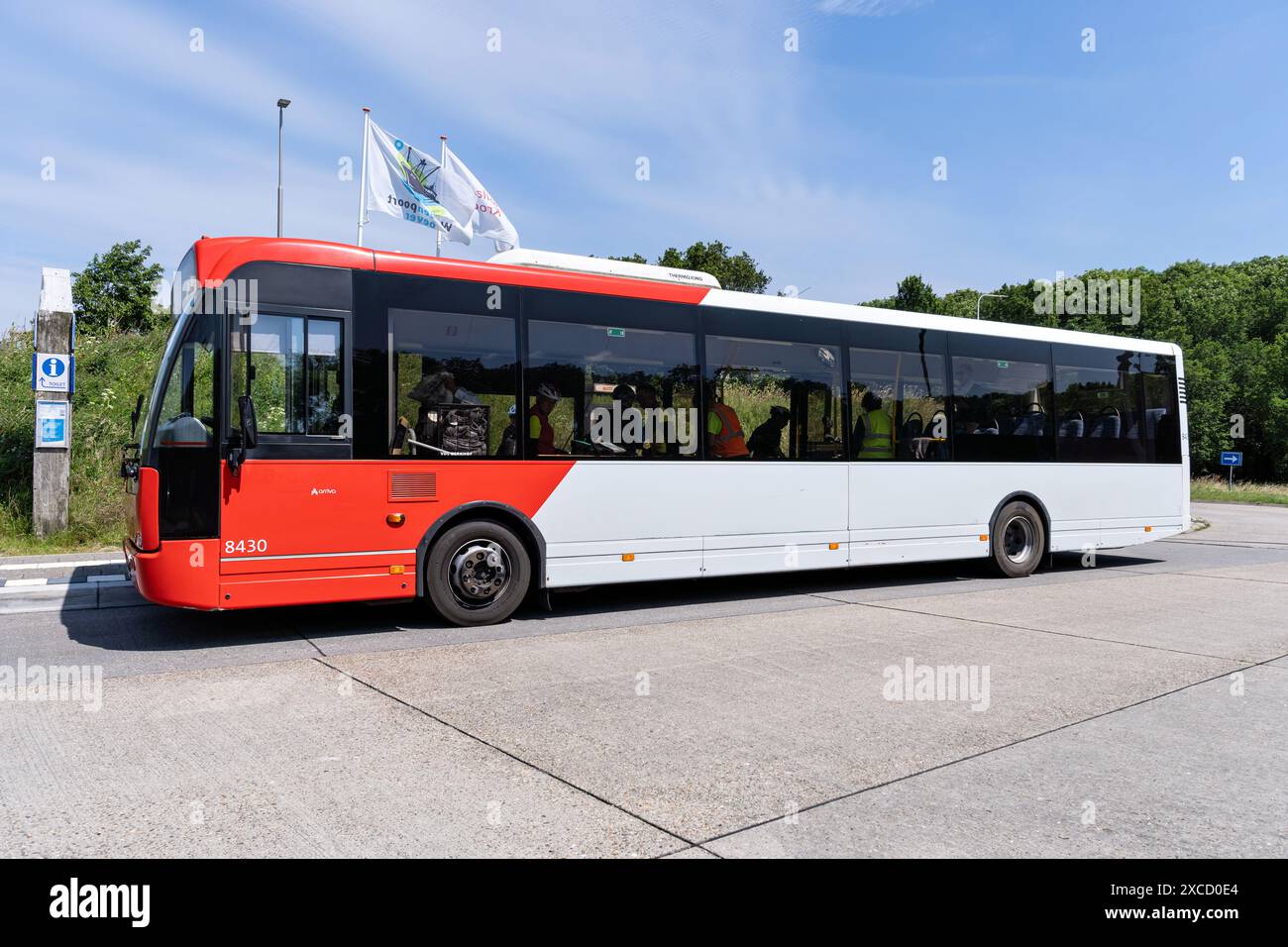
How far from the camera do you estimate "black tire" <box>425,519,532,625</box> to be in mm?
8203

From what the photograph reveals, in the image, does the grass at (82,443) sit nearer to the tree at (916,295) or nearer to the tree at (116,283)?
the tree at (116,283)

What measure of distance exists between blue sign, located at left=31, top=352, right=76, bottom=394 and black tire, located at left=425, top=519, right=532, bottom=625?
859 cm

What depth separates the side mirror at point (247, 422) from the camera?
287 inches

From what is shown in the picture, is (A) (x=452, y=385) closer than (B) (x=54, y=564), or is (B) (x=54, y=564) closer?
(A) (x=452, y=385)

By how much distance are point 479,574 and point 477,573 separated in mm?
21

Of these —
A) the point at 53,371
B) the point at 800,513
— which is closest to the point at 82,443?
the point at 53,371

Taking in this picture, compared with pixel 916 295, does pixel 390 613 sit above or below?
below

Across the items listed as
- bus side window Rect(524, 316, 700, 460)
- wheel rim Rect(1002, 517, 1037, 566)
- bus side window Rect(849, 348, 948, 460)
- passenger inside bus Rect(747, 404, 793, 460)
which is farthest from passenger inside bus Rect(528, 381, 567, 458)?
wheel rim Rect(1002, 517, 1037, 566)

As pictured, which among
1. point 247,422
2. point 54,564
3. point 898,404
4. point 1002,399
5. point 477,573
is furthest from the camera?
point 1002,399

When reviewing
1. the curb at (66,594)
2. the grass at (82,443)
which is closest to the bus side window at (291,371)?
the curb at (66,594)

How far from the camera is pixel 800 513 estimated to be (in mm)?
10375

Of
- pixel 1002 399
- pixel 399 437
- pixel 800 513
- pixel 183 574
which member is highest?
pixel 1002 399

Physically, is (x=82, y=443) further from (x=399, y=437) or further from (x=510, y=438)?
(x=510, y=438)

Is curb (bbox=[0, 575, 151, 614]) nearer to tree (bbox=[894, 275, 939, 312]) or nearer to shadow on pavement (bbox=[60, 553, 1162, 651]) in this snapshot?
shadow on pavement (bbox=[60, 553, 1162, 651])
